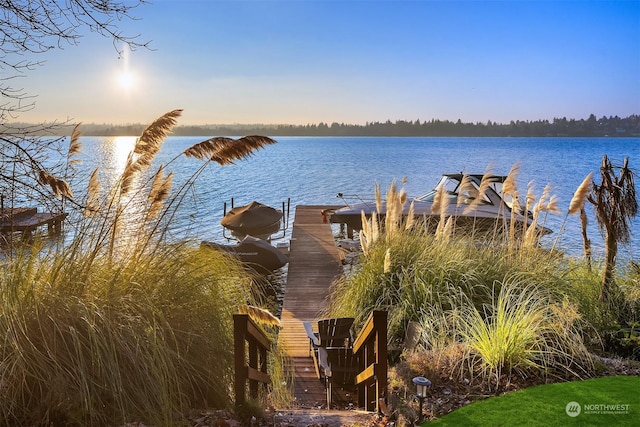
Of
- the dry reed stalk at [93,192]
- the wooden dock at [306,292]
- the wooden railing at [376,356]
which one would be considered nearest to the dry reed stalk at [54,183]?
the dry reed stalk at [93,192]

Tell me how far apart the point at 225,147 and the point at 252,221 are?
551 inches

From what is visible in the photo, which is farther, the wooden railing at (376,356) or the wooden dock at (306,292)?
the wooden dock at (306,292)

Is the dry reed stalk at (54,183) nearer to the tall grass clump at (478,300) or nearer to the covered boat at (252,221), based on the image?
the tall grass clump at (478,300)

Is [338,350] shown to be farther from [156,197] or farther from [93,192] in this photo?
[93,192]

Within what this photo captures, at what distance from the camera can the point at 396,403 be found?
3.45 meters

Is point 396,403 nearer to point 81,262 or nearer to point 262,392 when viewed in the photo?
point 262,392

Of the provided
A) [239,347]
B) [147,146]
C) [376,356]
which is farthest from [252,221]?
Answer: [239,347]

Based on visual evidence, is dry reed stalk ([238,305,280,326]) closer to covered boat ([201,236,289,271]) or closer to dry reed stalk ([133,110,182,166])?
dry reed stalk ([133,110,182,166])

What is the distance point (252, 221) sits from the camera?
58.6 feet

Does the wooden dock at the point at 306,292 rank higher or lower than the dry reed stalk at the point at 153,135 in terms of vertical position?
lower

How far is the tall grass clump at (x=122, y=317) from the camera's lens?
2.72 metres

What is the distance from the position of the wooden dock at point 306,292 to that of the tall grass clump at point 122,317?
1.73 m

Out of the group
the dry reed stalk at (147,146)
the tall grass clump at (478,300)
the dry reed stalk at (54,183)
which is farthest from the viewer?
the dry reed stalk at (147,146)

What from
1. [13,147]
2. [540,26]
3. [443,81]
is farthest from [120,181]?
[443,81]
